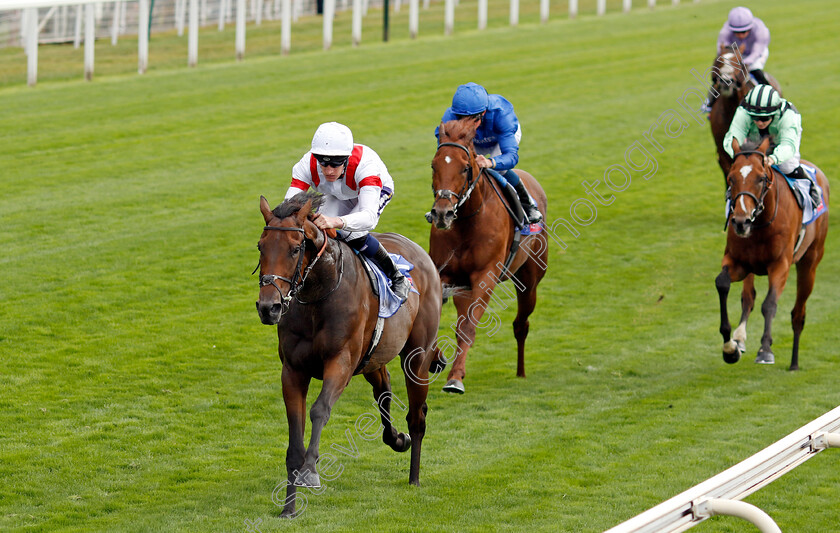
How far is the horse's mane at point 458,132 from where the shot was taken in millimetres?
7535

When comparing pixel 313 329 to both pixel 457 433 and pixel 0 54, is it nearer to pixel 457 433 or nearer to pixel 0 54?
pixel 457 433

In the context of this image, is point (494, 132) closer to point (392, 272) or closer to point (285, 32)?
point (392, 272)

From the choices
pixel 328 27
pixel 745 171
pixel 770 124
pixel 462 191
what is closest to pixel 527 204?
pixel 462 191

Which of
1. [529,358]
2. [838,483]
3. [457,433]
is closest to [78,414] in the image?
[457,433]

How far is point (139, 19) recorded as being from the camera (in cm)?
1791

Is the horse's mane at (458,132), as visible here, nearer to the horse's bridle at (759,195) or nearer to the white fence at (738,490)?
the horse's bridle at (759,195)

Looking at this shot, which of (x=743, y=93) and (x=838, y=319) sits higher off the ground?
(x=743, y=93)

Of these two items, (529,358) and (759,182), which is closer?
(759,182)

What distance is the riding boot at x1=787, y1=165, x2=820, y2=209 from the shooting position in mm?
9461

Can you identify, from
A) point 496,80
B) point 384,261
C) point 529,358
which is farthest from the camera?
point 496,80

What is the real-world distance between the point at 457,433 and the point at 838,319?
5069 millimetres

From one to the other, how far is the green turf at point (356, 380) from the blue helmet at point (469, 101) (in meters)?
2.08

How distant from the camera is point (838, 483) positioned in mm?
6684

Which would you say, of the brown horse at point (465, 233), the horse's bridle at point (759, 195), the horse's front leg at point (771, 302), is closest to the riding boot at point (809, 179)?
the horse's bridle at point (759, 195)
